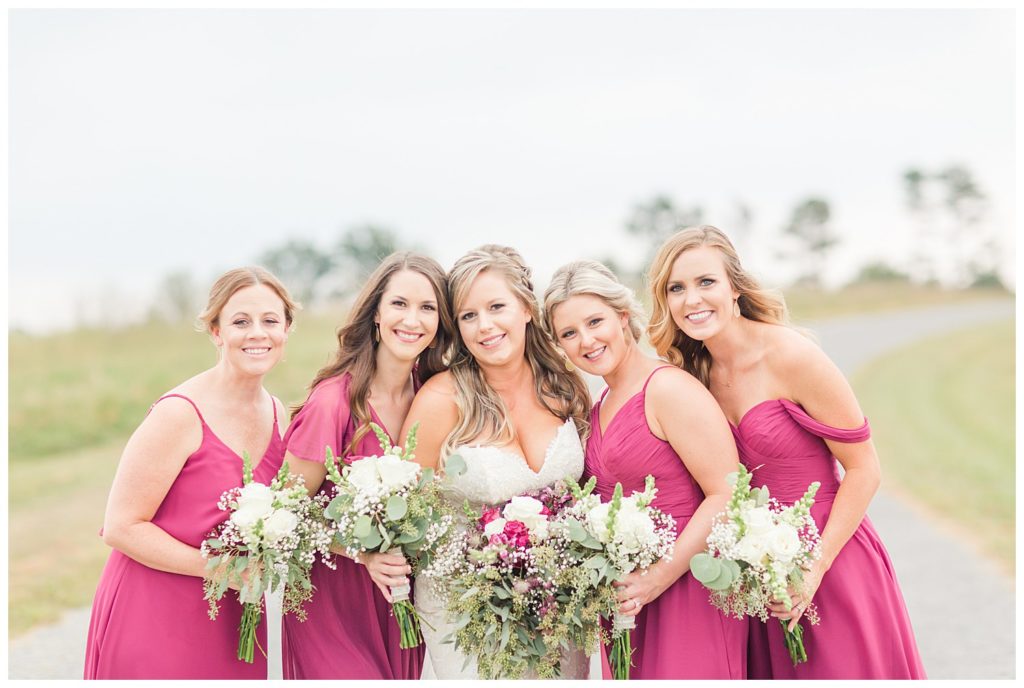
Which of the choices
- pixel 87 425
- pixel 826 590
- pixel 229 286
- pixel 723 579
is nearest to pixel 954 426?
pixel 826 590

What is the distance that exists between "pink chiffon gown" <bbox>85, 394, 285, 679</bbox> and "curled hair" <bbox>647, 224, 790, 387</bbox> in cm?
250

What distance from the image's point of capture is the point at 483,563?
4695mm

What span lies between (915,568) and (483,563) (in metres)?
9.52

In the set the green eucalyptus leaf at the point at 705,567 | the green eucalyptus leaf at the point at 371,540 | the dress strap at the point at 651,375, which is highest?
the dress strap at the point at 651,375

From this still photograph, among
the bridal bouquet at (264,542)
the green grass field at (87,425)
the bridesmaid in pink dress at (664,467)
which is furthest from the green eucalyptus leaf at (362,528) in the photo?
the green grass field at (87,425)

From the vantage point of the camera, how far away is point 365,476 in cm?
462

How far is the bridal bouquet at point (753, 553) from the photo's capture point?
4414 mm

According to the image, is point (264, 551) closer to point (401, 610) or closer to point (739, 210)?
point (401, 610)

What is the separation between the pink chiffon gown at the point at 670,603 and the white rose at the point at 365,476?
1322mm

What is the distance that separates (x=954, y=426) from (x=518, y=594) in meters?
23.8

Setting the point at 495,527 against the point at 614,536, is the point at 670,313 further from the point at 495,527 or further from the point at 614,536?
the point at 495,527

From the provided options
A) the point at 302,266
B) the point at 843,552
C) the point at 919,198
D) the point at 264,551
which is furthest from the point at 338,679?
the point at 919,198

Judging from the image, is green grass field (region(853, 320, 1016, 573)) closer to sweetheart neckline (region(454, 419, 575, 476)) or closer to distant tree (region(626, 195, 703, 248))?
sweetheart neckline (region(454, 419, 575, 476))

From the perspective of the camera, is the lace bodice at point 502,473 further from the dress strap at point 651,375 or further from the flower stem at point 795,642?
the flower stem at point 795,642
